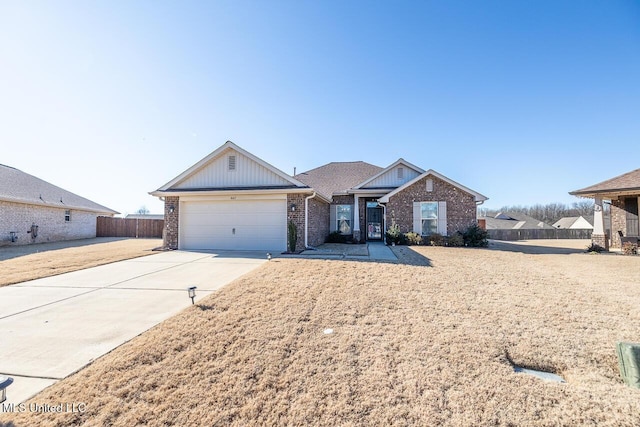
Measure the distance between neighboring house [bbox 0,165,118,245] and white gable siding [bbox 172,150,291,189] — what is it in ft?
36.0

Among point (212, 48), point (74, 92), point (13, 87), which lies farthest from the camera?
point (212, 48)

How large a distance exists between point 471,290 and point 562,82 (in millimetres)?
11993

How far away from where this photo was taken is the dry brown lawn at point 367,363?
2285 millimetres

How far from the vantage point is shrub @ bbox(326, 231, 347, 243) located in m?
15.8

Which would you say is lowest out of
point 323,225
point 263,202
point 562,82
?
point 323,225

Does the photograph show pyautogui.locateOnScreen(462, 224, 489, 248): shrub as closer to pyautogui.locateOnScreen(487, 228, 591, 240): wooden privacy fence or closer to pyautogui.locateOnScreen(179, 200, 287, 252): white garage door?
pyautogui.locateOnScreen(179, 200, 287, 252): white garage door

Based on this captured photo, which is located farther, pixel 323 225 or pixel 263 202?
pixel 323 225

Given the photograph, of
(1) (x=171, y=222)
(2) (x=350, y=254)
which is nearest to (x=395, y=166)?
(2) (x=350, y=254)

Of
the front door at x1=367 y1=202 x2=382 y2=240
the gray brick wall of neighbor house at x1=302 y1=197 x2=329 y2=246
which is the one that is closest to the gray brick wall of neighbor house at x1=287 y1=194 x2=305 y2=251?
the gray brick wall of neighbor house at x1=302 y1=197 x2=329 y2=246

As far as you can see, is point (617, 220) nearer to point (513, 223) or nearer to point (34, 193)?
point (513, 223)

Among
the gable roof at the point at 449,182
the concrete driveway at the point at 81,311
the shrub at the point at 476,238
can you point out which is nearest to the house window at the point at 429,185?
the gable roof at the point at 449,182

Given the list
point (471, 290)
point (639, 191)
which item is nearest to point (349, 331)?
point (471, 290)

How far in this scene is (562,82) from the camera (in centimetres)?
1166

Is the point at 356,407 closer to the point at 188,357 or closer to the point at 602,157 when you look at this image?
the point at 188,357
